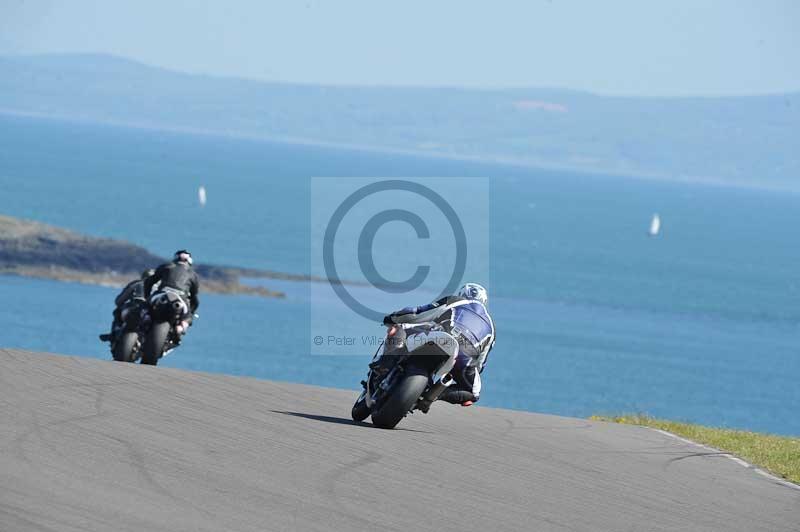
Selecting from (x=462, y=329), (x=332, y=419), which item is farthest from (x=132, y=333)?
(x=462, y=329)

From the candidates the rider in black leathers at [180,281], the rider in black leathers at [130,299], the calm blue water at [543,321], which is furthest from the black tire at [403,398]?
the calm blue water at [543,321]

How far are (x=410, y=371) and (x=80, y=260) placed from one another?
354 feet

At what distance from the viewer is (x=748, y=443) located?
53.1ft

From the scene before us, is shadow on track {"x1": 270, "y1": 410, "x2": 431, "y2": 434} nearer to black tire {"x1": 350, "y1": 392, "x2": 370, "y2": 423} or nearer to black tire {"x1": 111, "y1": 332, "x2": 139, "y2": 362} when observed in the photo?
black tire {"x1": 350, "y1": 392, "x2": 370, "y2": 423}

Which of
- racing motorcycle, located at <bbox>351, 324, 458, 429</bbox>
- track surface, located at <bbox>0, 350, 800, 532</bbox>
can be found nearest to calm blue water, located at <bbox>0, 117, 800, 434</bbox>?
track surface, located at <bbox>0, 350, 800, 532</bbox>

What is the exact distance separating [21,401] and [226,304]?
9857 centimetres

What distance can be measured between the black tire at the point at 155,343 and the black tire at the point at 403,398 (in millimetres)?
6661

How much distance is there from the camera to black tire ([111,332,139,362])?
18984 millimetres

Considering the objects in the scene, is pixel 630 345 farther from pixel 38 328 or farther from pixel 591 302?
pixel 38 328

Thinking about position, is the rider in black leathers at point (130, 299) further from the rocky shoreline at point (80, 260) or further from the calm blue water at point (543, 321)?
the rocky shoreline at point (80, 260)

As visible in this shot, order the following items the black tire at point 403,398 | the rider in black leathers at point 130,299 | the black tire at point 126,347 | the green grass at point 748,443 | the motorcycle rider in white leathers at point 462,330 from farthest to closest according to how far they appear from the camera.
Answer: the rider in black leathers at point 130,299
the black tire at point 126,347
the green grass at point 748,443
the motorcycle rider in white leathers at point 462,330
the black tire at point 403,398

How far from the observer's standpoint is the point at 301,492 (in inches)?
360

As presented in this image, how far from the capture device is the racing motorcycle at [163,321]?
1880cm

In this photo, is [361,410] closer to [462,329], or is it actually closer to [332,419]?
[332,419]
